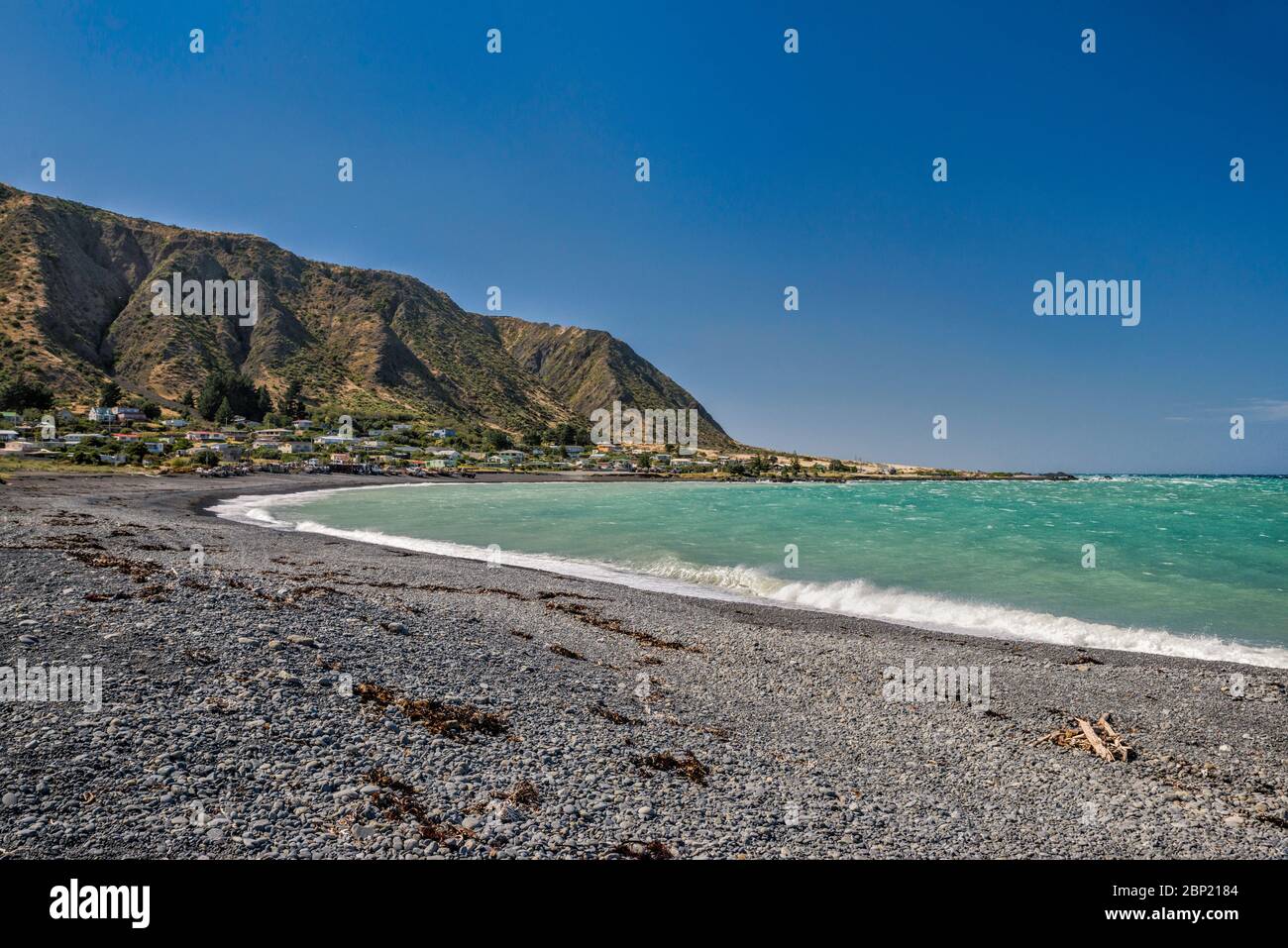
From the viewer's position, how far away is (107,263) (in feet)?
536

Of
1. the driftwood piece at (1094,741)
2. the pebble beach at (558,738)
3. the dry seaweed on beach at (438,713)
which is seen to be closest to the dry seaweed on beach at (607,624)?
the pebble beach at (558,738)

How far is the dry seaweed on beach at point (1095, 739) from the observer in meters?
9.80

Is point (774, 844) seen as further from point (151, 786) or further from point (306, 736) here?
point (151, 786)

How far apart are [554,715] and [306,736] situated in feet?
11.3

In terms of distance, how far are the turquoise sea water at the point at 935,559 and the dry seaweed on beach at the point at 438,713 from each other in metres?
15.0

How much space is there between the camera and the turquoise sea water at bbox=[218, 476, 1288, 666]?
19.7 meters

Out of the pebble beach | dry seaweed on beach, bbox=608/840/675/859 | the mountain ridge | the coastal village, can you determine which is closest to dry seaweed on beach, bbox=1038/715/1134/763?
the pebble beach

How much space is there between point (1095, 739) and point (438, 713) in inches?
436

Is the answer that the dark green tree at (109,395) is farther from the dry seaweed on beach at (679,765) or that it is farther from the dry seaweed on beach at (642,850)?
the dry seaweed on beach at (642,850)

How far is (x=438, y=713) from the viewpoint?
856cm

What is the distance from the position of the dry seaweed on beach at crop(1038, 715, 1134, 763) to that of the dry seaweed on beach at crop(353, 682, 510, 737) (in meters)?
9.44

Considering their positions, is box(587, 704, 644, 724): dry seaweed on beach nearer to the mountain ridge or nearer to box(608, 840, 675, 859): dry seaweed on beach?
box(608, 840, 675, 859): dry seaweed on beach

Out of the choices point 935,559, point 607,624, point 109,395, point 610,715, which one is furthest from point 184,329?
point 610,715
